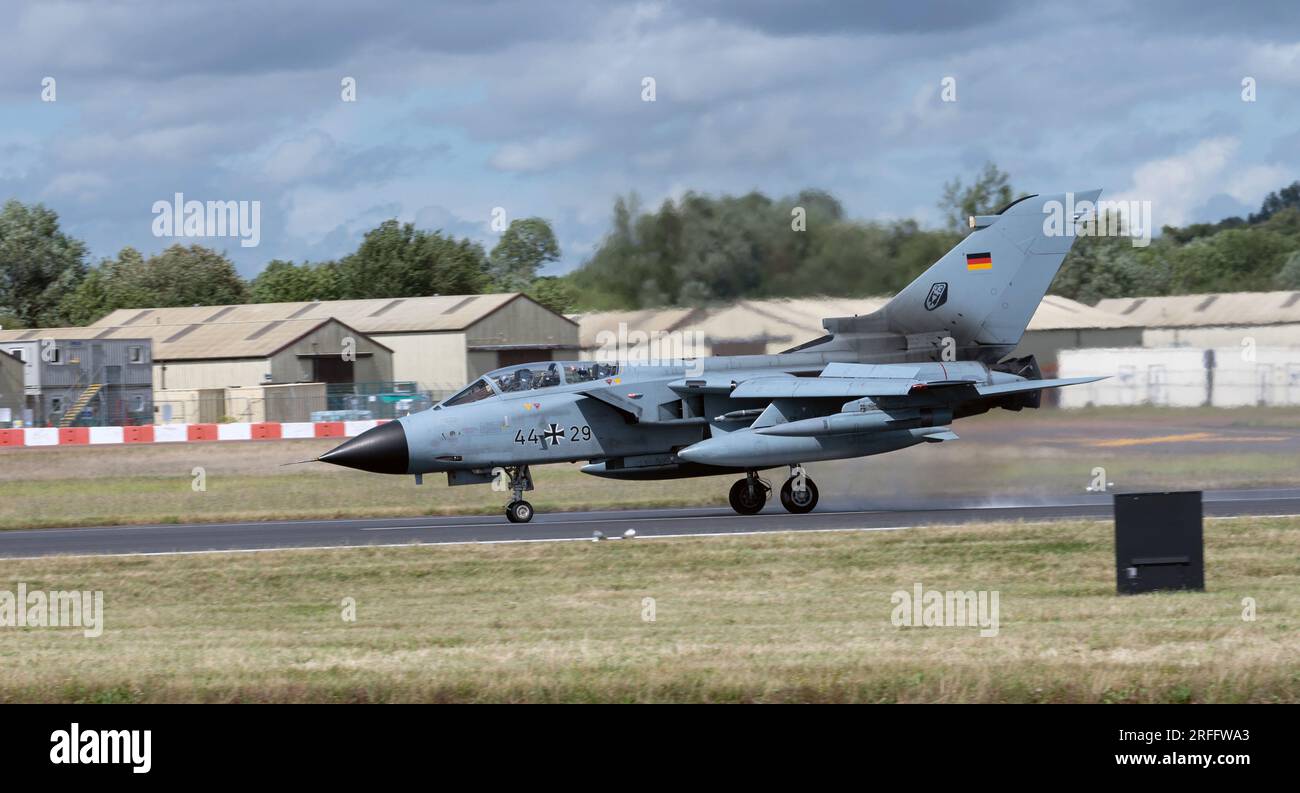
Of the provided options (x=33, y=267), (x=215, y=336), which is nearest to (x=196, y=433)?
(x=215, y=336)

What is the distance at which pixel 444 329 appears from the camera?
59.0 meters

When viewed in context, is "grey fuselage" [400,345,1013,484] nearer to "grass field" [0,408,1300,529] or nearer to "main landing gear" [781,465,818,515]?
"main landing gear" [781,465,818,515]

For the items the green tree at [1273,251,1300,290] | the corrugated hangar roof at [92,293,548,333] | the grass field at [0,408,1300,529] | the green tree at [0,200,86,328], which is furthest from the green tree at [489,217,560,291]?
the grass field at [0,408,1300,529]

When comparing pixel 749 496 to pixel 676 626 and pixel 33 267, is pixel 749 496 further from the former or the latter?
pixel 33 267

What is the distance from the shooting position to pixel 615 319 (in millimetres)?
26766

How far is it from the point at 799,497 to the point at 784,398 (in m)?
1.94

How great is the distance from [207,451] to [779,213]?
64.2ft

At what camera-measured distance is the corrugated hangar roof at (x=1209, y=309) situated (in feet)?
154

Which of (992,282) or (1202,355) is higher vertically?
(992,282)

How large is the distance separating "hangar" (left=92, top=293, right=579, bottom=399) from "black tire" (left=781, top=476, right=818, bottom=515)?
88.5ft

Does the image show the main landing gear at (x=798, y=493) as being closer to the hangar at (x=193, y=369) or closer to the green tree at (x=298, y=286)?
the hangar at (x=193, y=369)

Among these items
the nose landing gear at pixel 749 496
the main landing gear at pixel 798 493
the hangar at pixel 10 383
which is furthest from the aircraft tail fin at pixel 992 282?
the hangar at pixel 10 383
